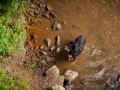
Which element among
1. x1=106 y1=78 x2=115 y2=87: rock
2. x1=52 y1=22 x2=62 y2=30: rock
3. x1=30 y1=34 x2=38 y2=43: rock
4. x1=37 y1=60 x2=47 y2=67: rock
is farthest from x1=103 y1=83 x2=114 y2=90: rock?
x1=30 y1=34 x2=38 y2=43: rock

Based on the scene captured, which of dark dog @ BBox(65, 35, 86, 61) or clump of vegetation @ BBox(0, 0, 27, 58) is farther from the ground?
clump of vegetation @ BBox(0, 0, 27, 58)

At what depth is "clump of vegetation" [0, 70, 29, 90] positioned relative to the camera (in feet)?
19.7

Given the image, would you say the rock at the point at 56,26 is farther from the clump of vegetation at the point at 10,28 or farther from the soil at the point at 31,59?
the clump of vegetation at the point at 10,28

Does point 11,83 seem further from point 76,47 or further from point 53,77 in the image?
point 76,47

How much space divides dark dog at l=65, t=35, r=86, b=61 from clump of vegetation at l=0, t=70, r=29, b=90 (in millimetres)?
2390

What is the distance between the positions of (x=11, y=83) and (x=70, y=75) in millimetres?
2462

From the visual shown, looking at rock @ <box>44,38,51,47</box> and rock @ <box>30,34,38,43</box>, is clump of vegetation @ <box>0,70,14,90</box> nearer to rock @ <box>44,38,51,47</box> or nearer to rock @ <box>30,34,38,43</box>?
rock @ <box>30,34,38,43</box>

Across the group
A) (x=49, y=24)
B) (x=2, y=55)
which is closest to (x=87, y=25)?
(x=49, y=24)

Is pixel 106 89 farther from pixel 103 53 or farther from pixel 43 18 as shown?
pixel 43 18

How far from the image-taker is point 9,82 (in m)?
6.30

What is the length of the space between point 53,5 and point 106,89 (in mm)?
4731

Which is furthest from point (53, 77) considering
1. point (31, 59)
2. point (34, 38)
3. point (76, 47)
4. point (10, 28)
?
point (10, 28)

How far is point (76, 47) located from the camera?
8148 mm

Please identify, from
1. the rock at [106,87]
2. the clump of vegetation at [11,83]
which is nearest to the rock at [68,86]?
the rock at [106,87]
